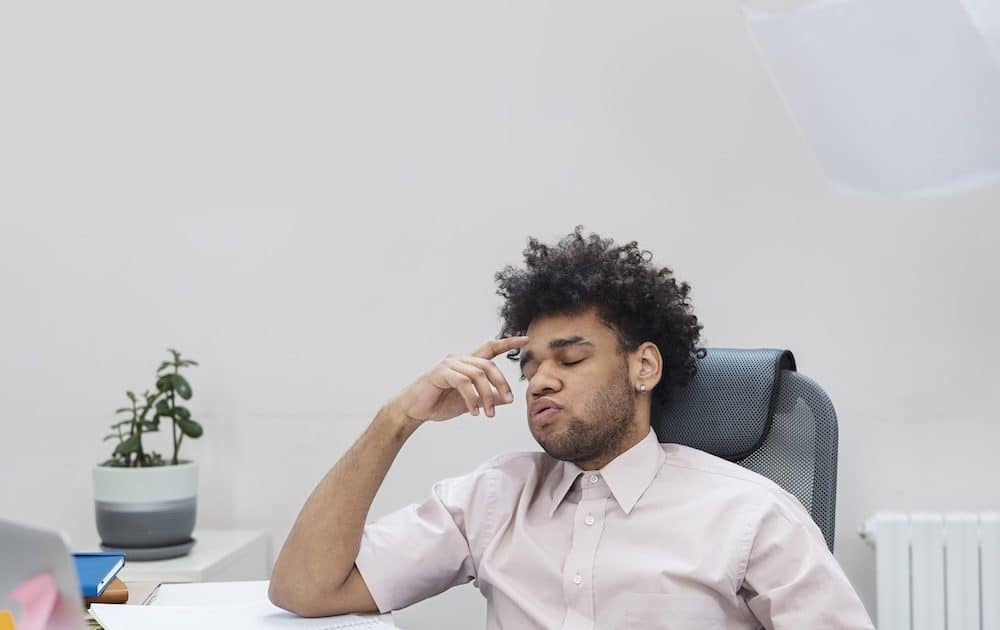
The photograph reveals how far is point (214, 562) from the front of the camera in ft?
6.91

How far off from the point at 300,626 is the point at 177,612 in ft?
0.50

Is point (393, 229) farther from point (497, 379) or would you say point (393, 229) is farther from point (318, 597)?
point (318, 597)

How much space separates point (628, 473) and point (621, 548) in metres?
0.11

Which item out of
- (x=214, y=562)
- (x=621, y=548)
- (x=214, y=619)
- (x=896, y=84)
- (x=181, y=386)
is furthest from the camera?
(x=181, y=386)

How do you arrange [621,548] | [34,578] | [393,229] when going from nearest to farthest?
[34,578] < [621,548] < [393,229]

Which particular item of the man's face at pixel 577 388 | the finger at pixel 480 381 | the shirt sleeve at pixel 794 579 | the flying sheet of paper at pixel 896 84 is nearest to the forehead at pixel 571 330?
the man's face at pixel 577 388

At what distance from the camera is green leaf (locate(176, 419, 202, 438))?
226 centimetres

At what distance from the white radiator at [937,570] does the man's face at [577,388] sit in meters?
0.90

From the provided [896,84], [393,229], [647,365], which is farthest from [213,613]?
[896,84]

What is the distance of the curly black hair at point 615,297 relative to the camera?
5.26ft

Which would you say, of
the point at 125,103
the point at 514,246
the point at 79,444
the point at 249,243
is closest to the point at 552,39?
the point at 514,246

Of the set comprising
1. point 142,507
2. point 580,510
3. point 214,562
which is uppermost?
point 580,510

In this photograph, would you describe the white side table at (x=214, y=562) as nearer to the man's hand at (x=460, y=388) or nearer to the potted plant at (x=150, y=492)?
the potted plant at (x=150, y=492)

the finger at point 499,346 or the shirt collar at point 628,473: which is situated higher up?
the finger at point 499,346
